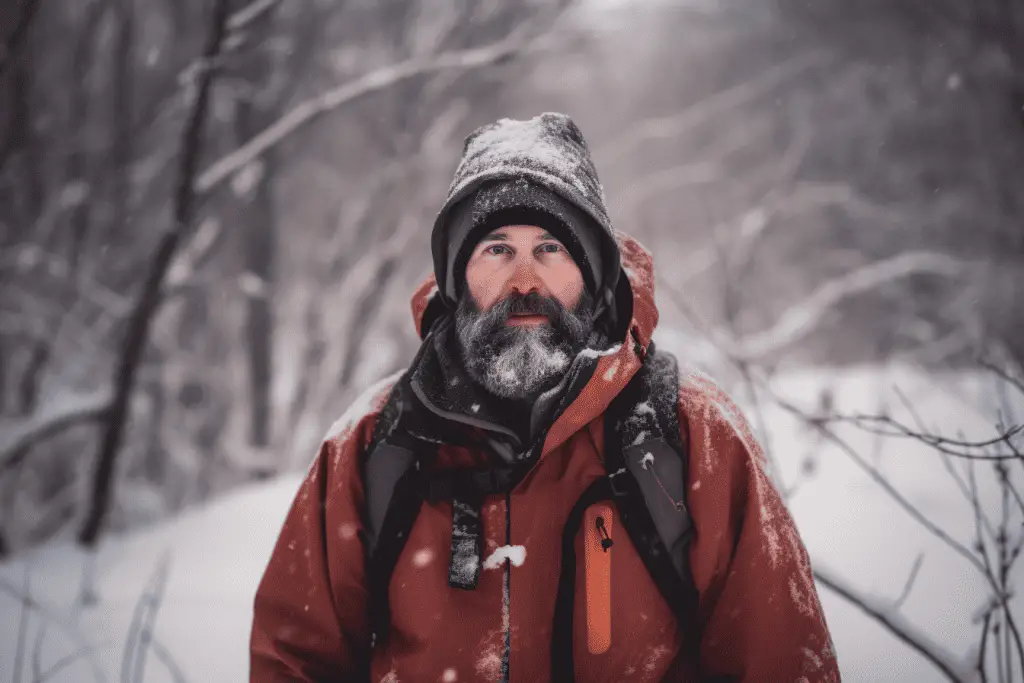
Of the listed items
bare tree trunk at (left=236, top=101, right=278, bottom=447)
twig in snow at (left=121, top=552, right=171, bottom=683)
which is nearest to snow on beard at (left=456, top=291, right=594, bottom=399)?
twig in snow at (left=121, top=552, right=171, bottom=683)

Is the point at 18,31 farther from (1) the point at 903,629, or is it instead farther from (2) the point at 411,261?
(2) the point at 411,261

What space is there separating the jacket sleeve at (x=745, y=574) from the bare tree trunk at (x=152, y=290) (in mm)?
3115

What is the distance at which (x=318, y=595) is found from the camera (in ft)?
4.70

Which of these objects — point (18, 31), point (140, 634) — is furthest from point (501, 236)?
point (18, 31)

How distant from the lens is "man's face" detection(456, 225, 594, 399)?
152 cm

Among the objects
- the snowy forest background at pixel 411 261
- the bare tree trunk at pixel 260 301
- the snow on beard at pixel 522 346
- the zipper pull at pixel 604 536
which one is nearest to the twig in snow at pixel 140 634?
the snowy forest background at pixel 411 261

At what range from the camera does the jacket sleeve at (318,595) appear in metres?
1.40

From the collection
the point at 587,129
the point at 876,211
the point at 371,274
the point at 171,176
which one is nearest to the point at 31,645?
the point at 371,274

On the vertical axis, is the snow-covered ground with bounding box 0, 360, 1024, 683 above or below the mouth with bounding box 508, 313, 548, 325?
below

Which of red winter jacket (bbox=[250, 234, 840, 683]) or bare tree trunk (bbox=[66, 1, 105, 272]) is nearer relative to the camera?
red winter jacket (bbox=[250, 234, 840, 683])

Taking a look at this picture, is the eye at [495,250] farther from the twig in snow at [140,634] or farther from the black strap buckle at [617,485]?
the twig in snow at [140,634]

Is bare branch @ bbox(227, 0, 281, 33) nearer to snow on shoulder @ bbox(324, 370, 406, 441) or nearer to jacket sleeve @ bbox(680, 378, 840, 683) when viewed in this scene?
snow on shoulder @ bbox(324, 370, 406, 441)

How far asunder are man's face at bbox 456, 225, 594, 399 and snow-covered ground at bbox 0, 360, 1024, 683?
1040 millimetres

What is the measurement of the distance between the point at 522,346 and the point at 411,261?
8254 mm
